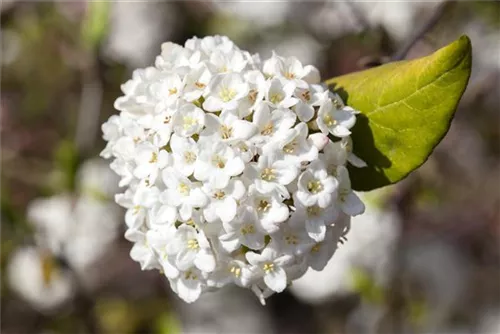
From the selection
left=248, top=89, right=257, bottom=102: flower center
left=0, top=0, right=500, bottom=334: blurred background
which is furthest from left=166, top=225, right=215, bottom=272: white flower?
left=0, top=0, right=500, bottom=334: blurred background

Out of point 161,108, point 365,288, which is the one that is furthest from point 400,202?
point 161,108

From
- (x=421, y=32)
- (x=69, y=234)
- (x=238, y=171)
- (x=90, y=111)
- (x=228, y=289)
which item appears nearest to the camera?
(x=238, y=171)

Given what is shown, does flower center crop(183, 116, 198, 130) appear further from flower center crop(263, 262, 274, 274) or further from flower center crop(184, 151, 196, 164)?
flower center crop(263, 262, 274, 274)

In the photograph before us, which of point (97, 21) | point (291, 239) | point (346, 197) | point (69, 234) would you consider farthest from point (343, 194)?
point (69, 234)

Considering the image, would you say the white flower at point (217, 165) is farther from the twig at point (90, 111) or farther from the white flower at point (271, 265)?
the twig at point (90, 111)

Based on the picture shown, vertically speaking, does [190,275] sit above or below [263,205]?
below

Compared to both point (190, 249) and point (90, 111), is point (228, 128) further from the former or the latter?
point (90, 111)
